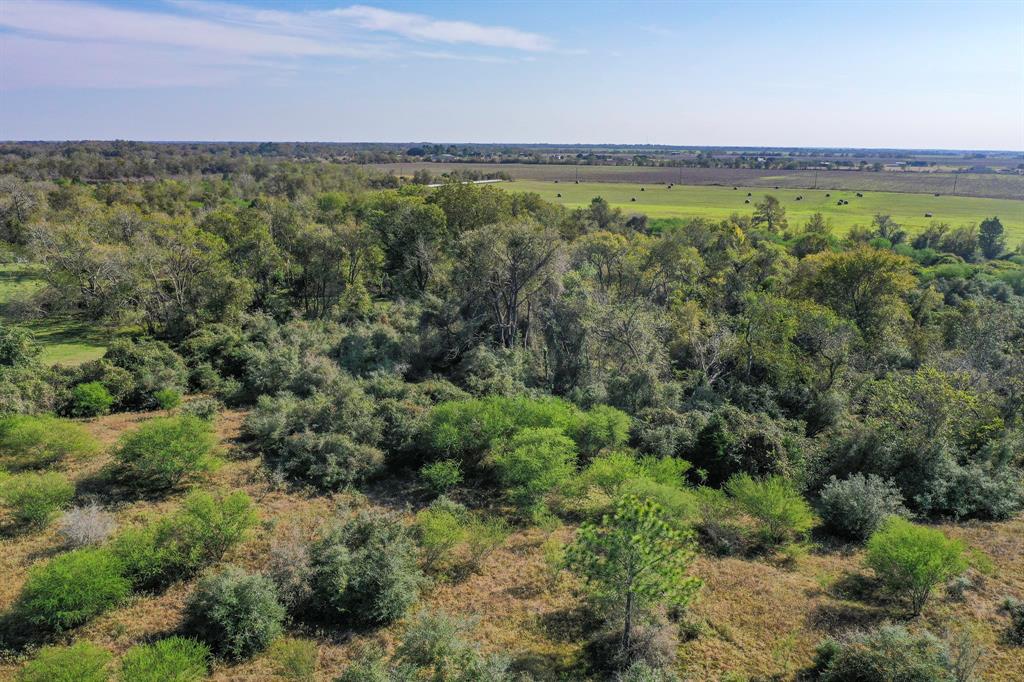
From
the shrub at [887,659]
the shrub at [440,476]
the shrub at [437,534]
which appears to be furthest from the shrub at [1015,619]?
the shrub at [440,476]

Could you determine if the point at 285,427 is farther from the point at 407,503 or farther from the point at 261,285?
the point at 261,285

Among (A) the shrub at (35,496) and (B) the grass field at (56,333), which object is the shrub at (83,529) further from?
(B) the grass field at (56,333)

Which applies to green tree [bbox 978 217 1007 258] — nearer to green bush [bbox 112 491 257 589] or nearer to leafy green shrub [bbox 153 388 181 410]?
green bush [bbox 112 491 257 589]

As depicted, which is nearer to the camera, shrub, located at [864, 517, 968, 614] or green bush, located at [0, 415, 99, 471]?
shrub, located at [864, 517, 968, 614]

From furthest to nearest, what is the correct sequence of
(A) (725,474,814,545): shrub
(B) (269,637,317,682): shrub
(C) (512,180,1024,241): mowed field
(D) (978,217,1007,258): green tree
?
(C) (512,180,1024,241): mowed field < (D) (978,217,1007,258): green tree < (A) (725,474,814,545): shrub < (B) (269,637,317,682): shrub

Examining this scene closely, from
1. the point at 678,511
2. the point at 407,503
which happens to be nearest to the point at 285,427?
the point at 407,503

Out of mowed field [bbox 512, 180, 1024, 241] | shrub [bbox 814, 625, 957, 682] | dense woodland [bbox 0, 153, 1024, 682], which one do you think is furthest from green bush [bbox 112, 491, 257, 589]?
mowed field [bbox 512, 180, 1024, 241]
